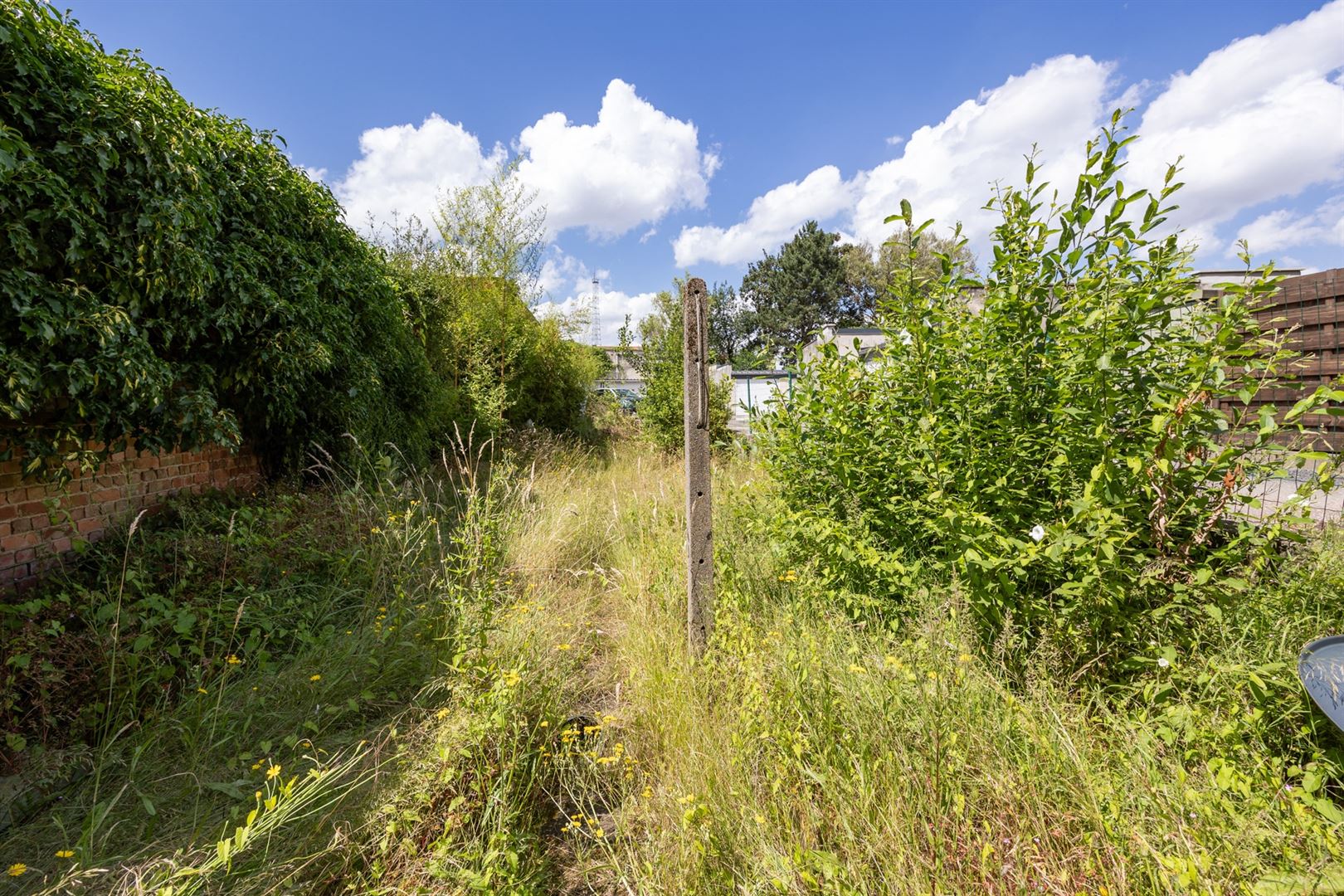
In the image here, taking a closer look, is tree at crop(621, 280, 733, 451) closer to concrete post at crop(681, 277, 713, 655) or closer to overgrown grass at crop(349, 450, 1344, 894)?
concrete post at crop(681, 277, 713, 655)

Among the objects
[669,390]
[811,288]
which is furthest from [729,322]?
[669,390]

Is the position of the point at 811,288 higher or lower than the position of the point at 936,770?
higher

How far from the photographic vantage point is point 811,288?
3431 cm

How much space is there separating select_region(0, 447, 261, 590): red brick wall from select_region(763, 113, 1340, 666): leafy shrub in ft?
13.5

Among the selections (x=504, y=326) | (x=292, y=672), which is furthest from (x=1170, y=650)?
(x=504, y=326)

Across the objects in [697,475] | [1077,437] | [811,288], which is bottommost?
[697,475]

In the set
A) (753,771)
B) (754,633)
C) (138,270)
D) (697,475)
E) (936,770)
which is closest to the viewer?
(936,770)

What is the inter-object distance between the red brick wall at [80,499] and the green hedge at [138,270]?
25cm

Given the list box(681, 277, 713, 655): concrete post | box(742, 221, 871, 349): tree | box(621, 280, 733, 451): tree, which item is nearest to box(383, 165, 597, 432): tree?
box(621, 280, 733, 451): tree

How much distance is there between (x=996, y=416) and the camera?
2281 millimetres

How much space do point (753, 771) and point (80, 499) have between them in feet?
13.0

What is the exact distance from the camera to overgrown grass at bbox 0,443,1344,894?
54.2 inches

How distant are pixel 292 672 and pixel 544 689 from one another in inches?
48.8

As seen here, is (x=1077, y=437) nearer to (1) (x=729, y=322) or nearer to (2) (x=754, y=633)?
(2) (x=754, y=633)
